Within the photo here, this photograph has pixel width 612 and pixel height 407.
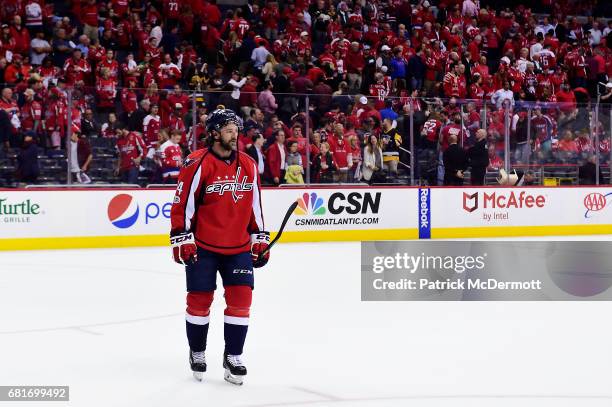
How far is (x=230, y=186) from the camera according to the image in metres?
5.98

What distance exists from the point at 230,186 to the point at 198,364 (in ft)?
3.38

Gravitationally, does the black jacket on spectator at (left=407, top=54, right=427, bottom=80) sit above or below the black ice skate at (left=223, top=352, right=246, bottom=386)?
above

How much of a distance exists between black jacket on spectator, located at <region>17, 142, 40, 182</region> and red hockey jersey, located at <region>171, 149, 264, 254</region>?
8919mm

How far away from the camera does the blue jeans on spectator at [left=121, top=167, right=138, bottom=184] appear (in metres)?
15.3

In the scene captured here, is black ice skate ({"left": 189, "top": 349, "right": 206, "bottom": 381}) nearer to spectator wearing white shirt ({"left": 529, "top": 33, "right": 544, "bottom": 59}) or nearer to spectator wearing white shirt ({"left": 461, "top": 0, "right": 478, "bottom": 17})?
spectator wearing white shirt ({"left": 529, "top": 33, "right": 544, "bottom": 59})

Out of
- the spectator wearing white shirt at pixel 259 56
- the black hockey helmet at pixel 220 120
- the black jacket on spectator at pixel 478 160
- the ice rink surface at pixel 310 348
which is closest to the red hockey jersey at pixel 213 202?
the black hockey helmet at pixel 220 120

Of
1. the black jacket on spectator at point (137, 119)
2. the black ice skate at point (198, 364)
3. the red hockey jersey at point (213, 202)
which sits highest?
the black jacket on spectator at point (137, 119)

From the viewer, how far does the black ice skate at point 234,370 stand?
5750 mm

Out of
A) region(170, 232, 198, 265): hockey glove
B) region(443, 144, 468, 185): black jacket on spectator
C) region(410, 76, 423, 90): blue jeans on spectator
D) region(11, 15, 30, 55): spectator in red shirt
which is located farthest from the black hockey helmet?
region(410, 76, 423, 90): blue jeans on spectator

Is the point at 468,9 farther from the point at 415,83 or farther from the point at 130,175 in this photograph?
the point at 130,175

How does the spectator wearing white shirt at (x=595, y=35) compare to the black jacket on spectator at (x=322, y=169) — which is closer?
the black jacket on spectator at (x=322, y=169)

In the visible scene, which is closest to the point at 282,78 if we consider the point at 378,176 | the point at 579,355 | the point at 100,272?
the point at 378,176

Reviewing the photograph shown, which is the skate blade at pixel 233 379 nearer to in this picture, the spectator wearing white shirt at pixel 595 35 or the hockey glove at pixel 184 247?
the hockey glove at pixel 184 247

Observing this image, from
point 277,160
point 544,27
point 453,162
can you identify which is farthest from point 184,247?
point 544,27
